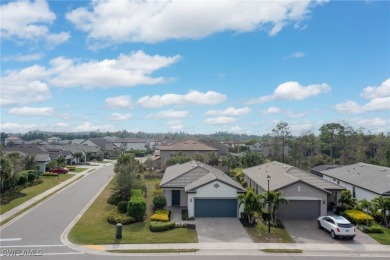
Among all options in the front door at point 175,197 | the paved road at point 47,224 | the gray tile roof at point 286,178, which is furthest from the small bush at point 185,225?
the gray tile roof at point 286,178

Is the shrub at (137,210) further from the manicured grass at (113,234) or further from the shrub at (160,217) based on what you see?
the shrub at (160,217)

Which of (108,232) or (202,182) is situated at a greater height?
(202,182)

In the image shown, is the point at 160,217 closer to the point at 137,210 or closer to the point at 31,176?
the point at 137,210

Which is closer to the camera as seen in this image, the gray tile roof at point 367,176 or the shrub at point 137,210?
the shrub at point 137,210

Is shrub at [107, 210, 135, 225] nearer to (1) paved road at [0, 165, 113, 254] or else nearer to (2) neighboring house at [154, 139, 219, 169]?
(1) paved road at [0, 165, 113, 254]

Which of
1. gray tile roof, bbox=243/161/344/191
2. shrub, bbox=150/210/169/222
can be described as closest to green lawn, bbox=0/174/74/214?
shrub, bbox=150/210/169/222

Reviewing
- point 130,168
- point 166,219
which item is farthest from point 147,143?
point 166,219

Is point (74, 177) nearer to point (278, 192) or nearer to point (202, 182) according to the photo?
point (202, 182)
